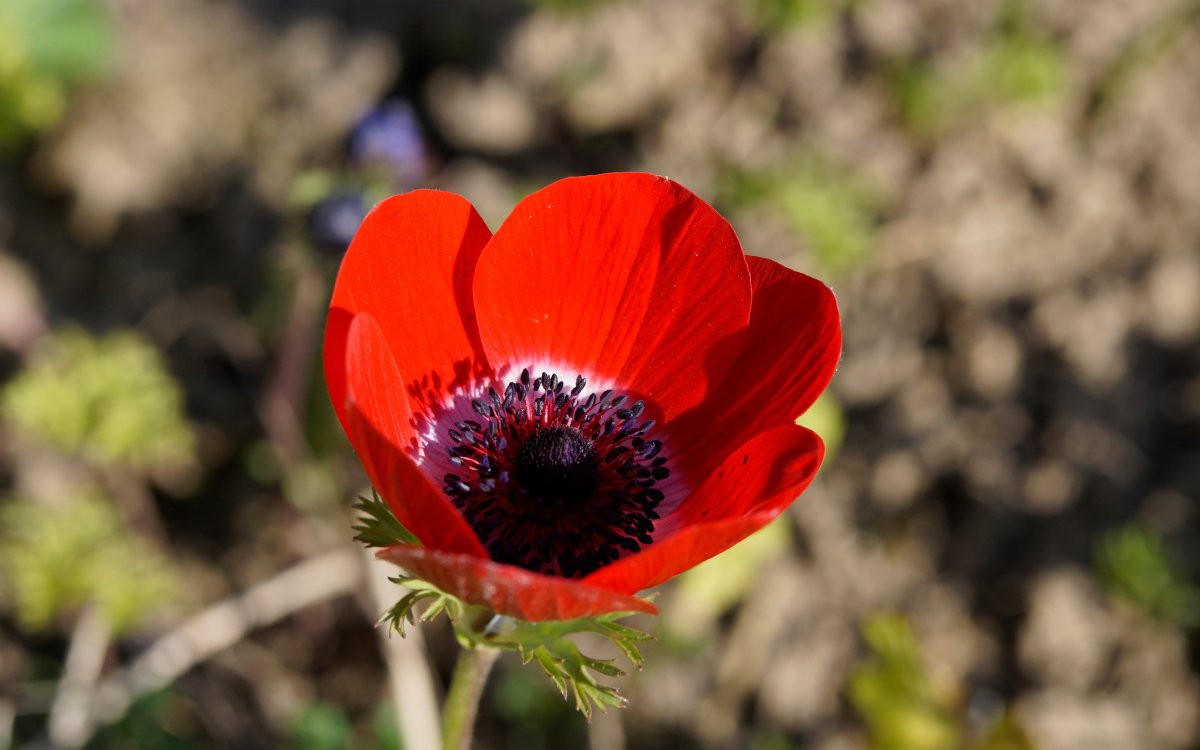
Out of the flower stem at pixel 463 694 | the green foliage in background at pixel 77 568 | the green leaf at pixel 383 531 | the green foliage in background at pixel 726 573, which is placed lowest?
the green foliage in background at pixel 726 573

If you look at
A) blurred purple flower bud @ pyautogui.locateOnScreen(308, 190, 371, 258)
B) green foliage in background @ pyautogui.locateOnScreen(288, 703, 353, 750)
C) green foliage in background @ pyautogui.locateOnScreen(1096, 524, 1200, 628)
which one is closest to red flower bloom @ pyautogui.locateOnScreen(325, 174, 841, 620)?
blurred purple flower bud @ pyautogui.locateOnScreen(308, 190, 371, 258)

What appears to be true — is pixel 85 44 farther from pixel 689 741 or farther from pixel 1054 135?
pixel 1054 135

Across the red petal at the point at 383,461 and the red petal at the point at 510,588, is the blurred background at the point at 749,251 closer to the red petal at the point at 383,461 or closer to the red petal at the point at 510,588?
the red petal at the point at 383,461

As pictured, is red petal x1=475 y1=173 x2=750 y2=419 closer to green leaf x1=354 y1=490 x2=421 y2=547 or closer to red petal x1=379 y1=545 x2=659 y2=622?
green leaf x1=354 y1=490 x2=421 y2=547

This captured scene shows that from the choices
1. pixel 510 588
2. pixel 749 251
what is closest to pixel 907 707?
pixel 749 251

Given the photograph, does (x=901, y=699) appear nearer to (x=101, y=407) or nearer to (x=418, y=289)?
(x=418, y=289)

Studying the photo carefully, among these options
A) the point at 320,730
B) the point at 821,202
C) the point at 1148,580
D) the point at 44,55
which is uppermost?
the point at 44,55

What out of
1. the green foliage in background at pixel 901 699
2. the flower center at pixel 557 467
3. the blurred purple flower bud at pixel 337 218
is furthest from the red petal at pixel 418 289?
the green foliage in background at pixel 901 699
